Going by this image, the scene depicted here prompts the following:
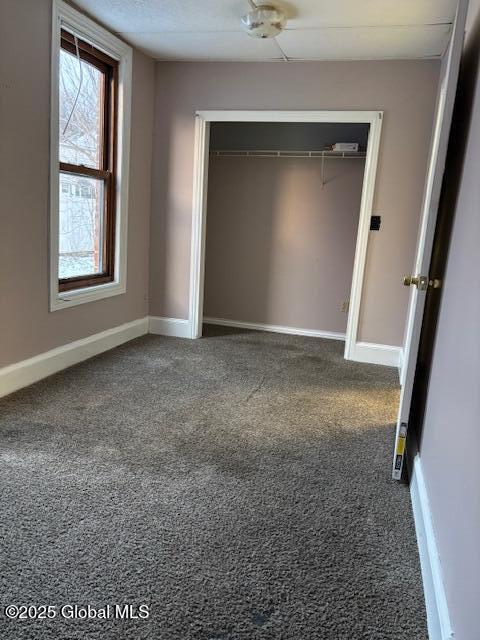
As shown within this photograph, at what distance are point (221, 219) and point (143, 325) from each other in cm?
134

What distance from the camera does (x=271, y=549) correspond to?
1.59 m

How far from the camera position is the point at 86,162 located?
3.42 meters

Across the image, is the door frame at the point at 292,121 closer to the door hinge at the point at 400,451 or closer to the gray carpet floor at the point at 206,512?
the gray carpet floor at the point at 206,512

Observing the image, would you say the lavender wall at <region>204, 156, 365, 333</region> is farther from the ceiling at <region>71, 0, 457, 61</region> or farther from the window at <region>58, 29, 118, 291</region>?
the window at <region>58, 29, 118, 291</region>

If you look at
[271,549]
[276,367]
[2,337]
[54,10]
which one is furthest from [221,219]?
[271,549]

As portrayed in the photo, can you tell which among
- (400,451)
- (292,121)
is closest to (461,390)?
(400,451)

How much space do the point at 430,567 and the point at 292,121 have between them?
129 inches

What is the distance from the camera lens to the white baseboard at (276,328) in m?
4.62

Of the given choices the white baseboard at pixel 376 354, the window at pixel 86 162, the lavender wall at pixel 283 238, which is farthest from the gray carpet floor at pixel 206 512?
the lavender wall at pixel 283 238

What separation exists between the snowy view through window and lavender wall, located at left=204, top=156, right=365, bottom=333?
1.45 m

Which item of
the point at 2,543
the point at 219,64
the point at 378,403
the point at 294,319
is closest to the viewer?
the point at 2,543

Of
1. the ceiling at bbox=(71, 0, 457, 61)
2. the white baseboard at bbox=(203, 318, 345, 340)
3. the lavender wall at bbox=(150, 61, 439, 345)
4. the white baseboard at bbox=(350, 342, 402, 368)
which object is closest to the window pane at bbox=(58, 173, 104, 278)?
the lavender wall at bbox=(150, 61, 439, 345)

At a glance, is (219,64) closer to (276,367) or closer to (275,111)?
(275,111)

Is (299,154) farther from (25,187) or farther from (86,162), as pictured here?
(25,187)
